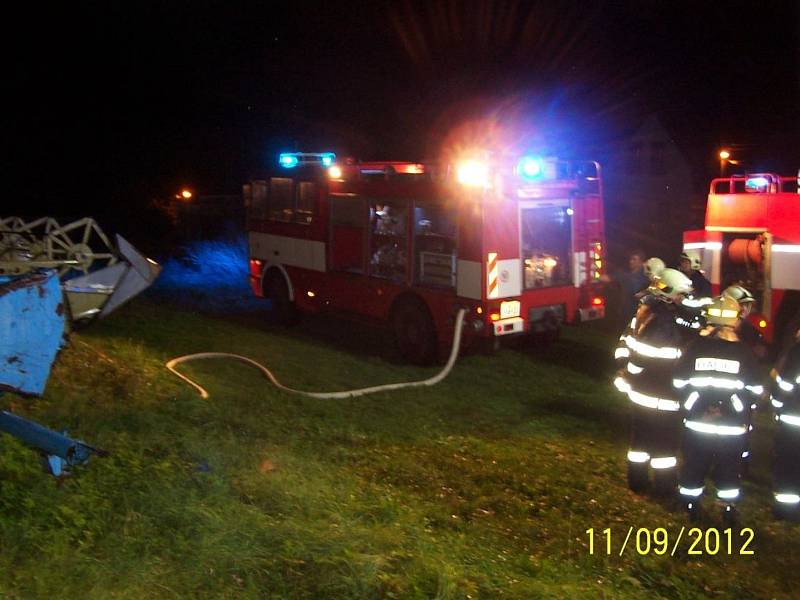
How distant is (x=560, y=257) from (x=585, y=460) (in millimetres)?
3914

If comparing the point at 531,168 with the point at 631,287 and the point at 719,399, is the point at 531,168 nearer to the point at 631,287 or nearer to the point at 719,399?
the point at 631,287

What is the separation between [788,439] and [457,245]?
15.5 ft

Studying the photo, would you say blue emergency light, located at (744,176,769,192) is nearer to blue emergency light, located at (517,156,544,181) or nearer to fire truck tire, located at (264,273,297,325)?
blue emergency light, located at (517,156,544,181)

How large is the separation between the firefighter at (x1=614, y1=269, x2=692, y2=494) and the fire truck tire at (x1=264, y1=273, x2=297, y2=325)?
7.62 m

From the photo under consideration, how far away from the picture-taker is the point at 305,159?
12016 millimetres

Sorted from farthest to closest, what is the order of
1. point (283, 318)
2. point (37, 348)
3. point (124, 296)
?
point (283, 318) < point (124, 296) < point (37, 348)

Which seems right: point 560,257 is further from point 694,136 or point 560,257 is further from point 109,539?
point 694,136

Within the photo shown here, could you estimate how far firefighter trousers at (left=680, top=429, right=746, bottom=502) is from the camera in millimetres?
5012

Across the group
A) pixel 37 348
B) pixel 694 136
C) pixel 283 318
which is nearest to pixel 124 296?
pixel 37 348

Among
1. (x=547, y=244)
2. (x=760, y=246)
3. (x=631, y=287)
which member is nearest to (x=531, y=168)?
(x=547, y=244)

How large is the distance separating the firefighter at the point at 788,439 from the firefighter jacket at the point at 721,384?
34cm

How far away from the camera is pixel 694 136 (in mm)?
35281

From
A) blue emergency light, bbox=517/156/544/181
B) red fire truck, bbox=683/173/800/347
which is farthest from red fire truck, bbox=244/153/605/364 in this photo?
red fire truck, bbox=683/173/800/347

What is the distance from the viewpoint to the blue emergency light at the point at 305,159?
37.8 ft
